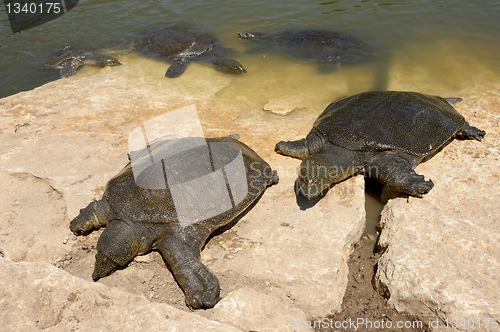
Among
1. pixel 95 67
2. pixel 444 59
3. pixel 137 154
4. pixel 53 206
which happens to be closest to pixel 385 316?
pixel 137 154

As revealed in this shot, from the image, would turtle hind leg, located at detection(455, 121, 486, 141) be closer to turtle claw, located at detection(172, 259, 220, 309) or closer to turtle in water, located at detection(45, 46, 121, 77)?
turtle claw, located at detection(172, 259, 220, 309)

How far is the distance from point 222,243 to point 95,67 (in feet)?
20.8

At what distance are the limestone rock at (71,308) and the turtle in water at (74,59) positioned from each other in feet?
20.3

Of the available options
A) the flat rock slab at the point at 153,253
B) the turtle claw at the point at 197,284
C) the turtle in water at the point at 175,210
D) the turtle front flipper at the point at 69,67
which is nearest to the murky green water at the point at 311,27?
the turtle front flipper at the point at 69,67

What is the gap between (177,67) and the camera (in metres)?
7.43

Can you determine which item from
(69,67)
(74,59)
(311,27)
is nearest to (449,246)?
(311,27)

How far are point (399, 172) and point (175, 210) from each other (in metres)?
2.59

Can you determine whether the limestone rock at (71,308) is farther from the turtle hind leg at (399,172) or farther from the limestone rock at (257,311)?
the turtle hind leg at (399,172)

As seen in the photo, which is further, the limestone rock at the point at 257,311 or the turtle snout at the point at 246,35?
the turtle snout at the point at 246,35

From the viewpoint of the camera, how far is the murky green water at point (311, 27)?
6598 millimetres

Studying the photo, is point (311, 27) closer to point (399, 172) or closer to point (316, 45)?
point (316, 45)

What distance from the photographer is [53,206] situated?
Result: 371cm

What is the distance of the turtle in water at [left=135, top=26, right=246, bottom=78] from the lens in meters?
7.34


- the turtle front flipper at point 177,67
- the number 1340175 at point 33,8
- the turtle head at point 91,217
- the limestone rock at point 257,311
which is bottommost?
the limestone rock at point 257,311
